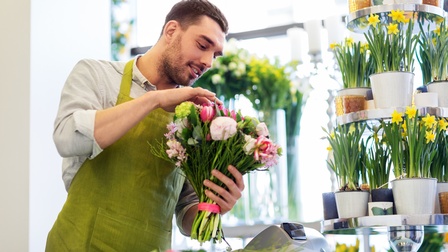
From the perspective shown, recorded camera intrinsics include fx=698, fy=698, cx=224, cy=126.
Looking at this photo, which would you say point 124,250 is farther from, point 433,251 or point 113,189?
point 433,251

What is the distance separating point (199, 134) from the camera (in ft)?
6.75

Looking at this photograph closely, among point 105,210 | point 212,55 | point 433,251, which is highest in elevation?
point 212,55

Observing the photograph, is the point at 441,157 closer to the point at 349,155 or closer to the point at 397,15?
the point at 349,155

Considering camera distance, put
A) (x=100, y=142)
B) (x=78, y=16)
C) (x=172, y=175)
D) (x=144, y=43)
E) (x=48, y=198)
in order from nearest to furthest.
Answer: (x=100, y=142)
(x=172, y=175)
(x=48, y=198)
(x=78, y=16)
(x=144, y=43)

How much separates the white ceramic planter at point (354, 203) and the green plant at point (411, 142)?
14 centimetres

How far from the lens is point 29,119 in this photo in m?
3.23

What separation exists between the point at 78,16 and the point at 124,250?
5.65ft

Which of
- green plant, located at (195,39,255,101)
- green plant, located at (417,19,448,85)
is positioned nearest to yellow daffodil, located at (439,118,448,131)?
green plant, located at (417,19,448,85)

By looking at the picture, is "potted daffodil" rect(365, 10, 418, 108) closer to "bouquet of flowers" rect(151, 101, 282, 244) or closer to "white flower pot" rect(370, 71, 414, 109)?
"white flower pot" rect(370, 71, 414, 109)

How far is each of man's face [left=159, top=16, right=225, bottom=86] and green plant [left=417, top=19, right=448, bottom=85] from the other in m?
0.73

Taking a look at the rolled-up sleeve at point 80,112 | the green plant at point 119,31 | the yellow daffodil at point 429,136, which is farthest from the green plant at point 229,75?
the yellow daffodil at point 429,136

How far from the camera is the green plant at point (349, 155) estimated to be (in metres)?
Result: 2.37

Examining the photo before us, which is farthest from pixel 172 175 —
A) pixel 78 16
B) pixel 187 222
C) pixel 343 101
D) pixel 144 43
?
pixel 144 43

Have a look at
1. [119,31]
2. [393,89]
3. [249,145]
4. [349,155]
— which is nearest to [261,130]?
[249,145]
